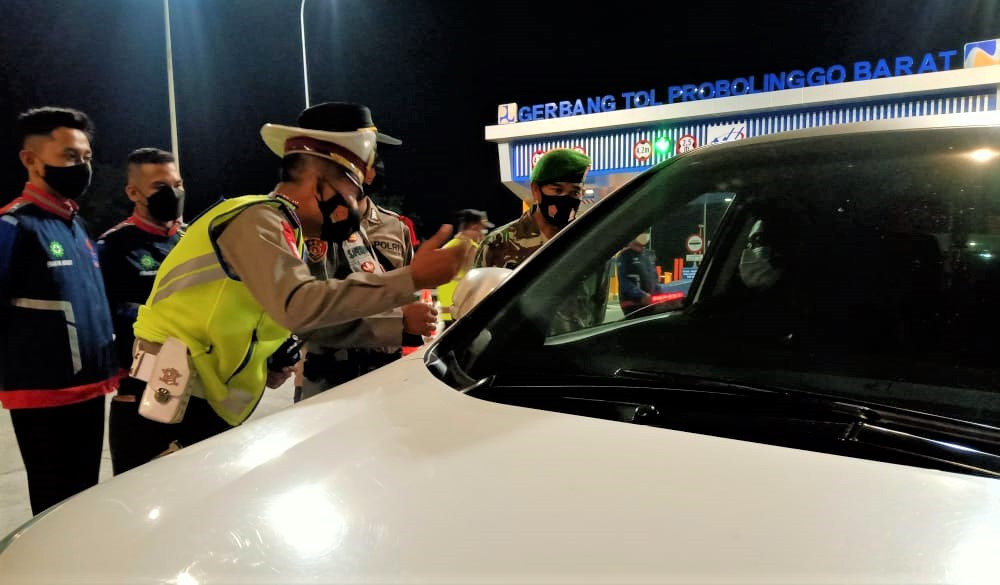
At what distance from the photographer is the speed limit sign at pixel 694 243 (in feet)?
7.19

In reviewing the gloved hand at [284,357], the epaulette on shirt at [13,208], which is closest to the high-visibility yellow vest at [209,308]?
the gloved hand at [284,357]

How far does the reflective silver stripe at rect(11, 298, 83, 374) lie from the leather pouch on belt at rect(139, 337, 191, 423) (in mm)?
842

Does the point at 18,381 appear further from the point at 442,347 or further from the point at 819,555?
the point at 819,555

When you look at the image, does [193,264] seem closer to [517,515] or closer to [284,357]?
[284,357]

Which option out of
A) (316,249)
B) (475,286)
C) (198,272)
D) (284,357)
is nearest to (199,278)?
(198,272)

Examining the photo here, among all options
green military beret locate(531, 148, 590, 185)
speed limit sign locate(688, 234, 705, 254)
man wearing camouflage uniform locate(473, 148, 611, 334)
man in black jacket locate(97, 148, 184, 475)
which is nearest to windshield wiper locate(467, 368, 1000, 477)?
speed limit sign locate(688, 234, 705, 254)

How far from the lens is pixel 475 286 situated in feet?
6.20

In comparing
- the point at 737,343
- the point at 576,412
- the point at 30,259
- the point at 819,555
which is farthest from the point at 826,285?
the point at 30,259

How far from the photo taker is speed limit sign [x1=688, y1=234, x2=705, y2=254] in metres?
2.19

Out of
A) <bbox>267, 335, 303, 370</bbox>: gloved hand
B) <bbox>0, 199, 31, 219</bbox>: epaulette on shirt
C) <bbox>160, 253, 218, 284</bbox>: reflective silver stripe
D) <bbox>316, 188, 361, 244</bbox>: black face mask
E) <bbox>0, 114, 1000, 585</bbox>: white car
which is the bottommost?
<bbox>267, 335, 303, 370</bbox>: gloved hand

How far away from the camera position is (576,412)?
1.25 metres

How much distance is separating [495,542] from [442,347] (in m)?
0.80

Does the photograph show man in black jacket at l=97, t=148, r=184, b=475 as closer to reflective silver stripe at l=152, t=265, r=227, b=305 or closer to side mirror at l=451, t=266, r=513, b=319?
reflective silver stripe at l=152, t=265, r=227, b=305

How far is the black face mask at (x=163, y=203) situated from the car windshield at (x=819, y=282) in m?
2.58
